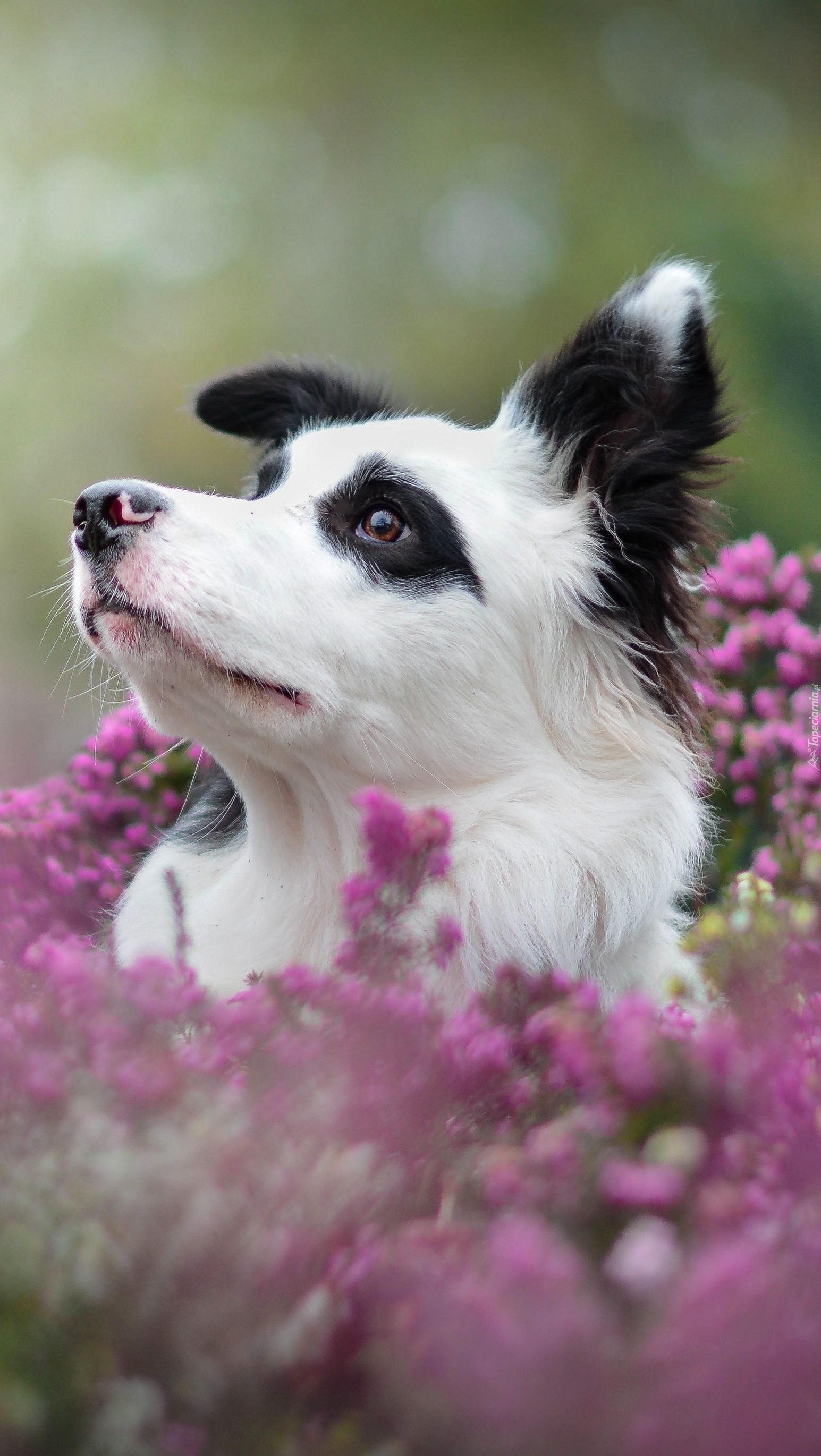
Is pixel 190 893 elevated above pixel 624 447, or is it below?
below

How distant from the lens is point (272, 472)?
2846 millimetres

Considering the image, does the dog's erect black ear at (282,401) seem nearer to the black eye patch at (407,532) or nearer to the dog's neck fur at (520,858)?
the black eye patch at (407,532)

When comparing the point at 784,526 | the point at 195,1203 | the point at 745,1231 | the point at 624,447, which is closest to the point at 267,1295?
the point at 195,1203

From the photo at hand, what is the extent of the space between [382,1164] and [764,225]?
33.7 feet

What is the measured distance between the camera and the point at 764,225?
9945 millimetres

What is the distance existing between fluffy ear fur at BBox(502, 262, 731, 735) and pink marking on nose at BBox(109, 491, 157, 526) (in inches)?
39.3

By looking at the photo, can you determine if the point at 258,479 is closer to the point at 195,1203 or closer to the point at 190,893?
the point at 190,893

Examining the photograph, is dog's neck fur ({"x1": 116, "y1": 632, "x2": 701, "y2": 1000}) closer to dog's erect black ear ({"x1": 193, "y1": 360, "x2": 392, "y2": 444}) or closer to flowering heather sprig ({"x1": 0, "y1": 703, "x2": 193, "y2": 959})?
flowering heather sprig ({"x1": 0, "y1": 703, "x2": 193, "y2": 959})

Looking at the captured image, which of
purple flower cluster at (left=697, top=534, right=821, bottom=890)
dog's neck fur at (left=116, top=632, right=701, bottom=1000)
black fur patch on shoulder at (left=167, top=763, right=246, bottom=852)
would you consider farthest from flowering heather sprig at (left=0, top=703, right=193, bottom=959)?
purple flower cluster at (left=697, top=534, right=821, bottom=890)

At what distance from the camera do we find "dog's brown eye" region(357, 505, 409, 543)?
250 cm

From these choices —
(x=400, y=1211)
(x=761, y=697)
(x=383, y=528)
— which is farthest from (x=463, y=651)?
(x=761, y=697)

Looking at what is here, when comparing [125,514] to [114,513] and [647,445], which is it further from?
[647,445]

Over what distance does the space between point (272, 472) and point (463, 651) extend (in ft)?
2.33

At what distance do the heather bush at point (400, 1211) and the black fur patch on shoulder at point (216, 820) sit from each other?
135 centimetres
